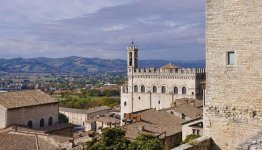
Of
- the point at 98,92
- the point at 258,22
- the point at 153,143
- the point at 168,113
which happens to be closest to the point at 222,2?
the point at 258,22

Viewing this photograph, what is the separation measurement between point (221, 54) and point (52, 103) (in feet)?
109

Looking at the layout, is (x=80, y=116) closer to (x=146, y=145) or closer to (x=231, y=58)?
(x=146, y=145)

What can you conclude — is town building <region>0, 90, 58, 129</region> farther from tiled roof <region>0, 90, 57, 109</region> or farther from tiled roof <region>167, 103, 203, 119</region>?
tiled roof <region>167, 103, 203, 119</region>

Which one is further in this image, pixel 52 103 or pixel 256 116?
pixel 52 103

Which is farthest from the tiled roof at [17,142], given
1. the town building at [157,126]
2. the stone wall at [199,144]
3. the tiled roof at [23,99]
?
the stone wall at [199,144]

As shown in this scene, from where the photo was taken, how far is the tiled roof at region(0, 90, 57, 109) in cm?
3697

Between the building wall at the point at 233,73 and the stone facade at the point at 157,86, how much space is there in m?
43.8

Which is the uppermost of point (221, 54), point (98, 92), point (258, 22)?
point (258, 22)

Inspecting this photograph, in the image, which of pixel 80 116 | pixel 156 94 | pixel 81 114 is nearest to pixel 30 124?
pixel 156 94

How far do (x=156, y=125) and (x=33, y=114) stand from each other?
42.2 ft

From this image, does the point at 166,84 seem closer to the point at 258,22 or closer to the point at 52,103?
the point at 52,103

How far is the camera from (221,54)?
1007 centimetres

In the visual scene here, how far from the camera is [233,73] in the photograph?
9.91 meters

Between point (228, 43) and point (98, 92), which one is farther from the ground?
point (228, 43)
